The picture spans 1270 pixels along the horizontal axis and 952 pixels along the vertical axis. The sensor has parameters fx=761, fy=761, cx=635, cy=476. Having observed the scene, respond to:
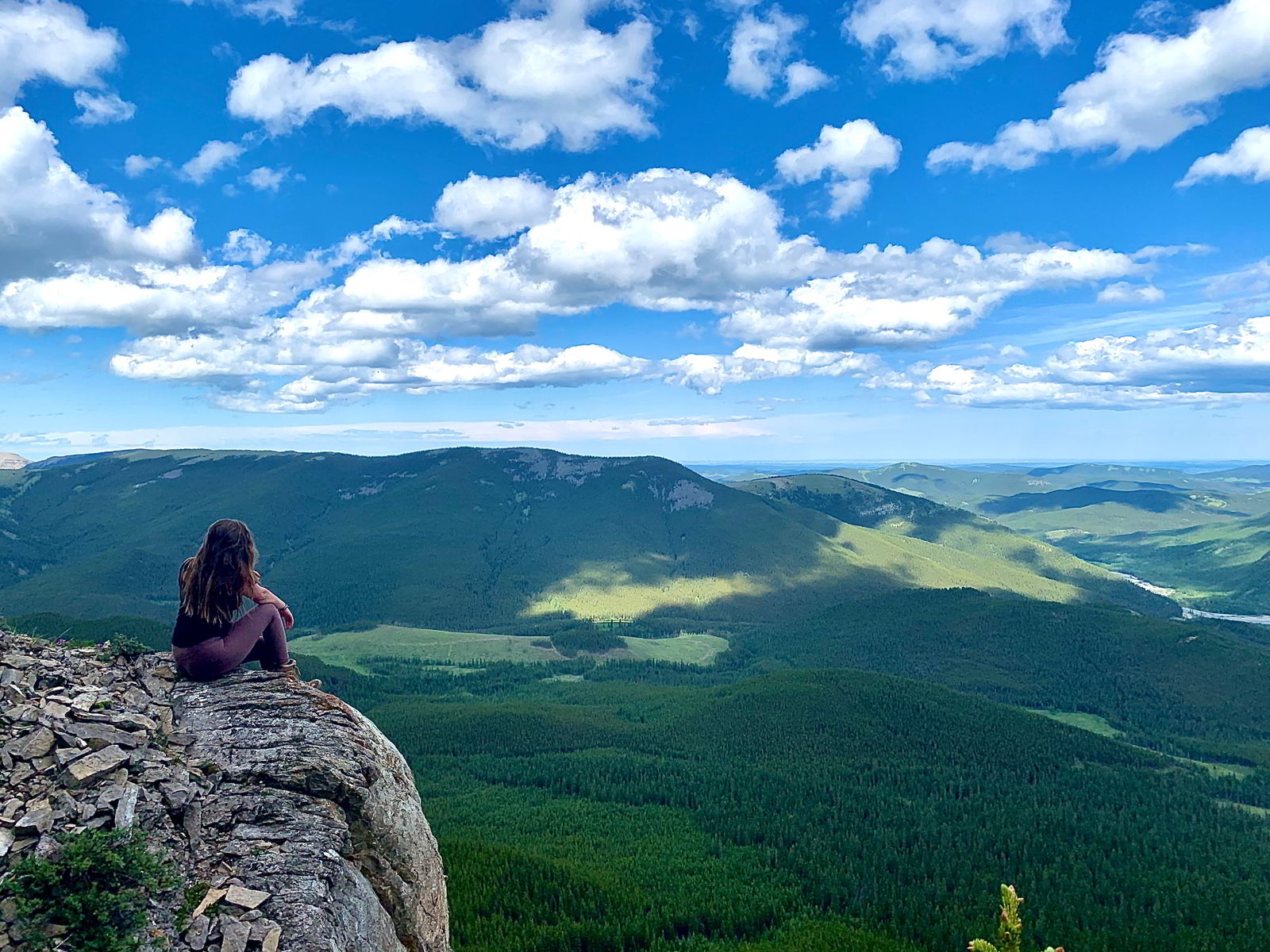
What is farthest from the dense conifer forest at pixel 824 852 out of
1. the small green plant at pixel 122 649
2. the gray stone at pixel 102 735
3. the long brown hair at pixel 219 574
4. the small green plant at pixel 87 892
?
the small green plant at pixel 87 892

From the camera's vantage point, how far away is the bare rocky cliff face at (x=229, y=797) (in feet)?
62.6

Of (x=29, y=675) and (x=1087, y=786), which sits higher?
(x=29, y=675)

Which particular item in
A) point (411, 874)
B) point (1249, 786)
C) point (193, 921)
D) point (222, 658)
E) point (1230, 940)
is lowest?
point (1249, 786)

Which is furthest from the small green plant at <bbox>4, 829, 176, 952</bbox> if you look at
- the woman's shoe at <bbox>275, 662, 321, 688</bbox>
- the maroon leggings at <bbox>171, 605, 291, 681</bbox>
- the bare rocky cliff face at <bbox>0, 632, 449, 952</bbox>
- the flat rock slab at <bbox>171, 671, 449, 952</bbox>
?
the woman's shoe at <bbox>275, 662, 321, 688</bbox>

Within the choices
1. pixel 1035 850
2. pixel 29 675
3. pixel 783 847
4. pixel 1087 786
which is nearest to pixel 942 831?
pixel 1035 850

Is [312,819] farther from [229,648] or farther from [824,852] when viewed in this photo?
[824,852]

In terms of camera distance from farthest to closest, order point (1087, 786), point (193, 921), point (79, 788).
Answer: point (1087, 786) < point (79, 788) < point (193, 921)

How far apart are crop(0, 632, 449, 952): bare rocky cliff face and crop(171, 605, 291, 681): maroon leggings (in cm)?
56

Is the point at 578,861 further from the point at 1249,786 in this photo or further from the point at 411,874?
the point at 1249,786

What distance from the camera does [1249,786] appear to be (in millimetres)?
198000

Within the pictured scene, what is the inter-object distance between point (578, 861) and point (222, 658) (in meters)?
113

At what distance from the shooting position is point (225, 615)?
26219mm

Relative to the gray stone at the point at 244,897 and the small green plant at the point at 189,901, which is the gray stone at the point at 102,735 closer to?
the small green plant at the point at 189,901

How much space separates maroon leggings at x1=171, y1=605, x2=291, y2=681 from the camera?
2652 cm
